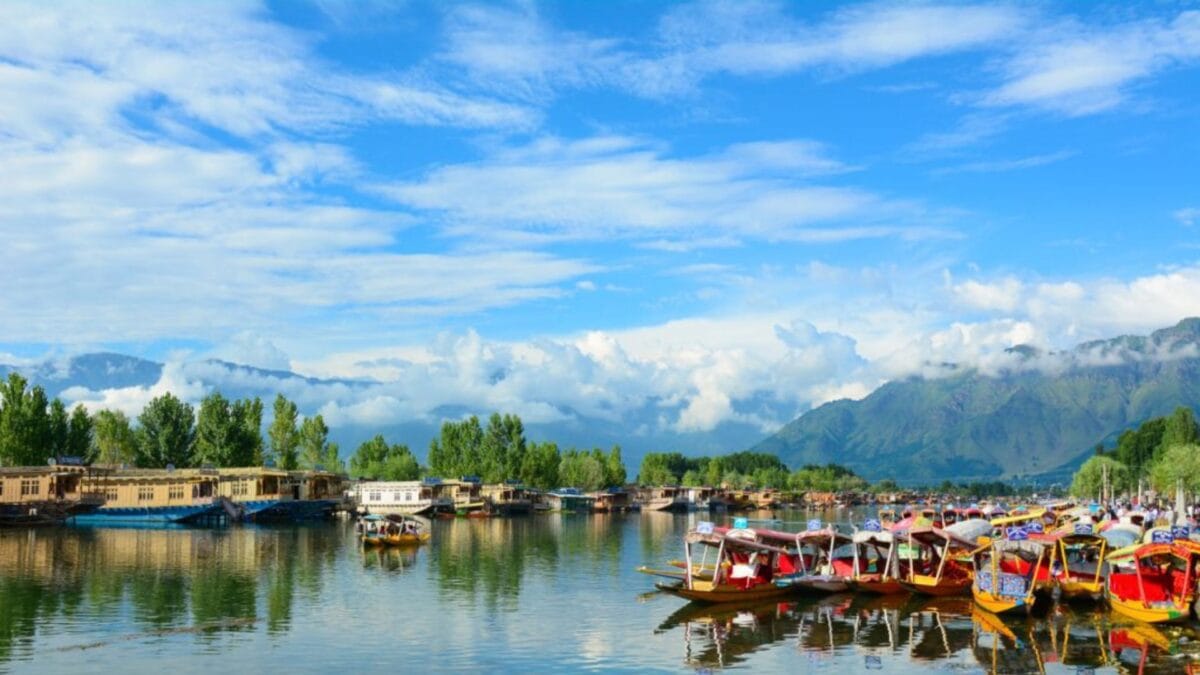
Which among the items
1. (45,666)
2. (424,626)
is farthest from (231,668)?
(424,626)

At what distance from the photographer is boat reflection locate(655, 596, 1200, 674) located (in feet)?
123

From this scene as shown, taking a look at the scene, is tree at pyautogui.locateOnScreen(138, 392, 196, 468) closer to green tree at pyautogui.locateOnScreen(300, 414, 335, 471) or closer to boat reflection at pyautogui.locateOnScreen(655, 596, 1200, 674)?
green tree at pyautogui.locateOnScreen(300, 414, 335, 471)

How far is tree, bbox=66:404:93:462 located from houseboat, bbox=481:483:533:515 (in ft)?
182

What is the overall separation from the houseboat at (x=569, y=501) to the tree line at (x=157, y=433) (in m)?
39.4

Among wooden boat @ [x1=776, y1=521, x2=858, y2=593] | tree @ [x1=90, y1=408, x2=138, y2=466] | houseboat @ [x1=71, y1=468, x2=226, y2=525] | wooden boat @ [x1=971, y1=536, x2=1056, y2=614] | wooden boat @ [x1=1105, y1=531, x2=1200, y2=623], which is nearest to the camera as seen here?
wooden boat @ [x1=1105, y1=531, x2=1200, y2=623]

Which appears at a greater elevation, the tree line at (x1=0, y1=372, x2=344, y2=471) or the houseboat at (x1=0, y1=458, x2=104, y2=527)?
the tree line at (x1=0, y1=372, x2=344, y2=471)

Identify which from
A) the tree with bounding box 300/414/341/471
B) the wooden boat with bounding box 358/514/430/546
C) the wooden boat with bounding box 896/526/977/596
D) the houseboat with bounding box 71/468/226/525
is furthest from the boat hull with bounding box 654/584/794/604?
the tree with bounding box 300/414/341/471

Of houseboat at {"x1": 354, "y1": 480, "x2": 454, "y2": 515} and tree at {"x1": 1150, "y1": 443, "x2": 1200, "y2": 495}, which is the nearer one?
tree at {"x1": 1150, "y1": 443, "x2": 1200, "y2": 495}

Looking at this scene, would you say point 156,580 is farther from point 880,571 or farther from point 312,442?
point 312,442

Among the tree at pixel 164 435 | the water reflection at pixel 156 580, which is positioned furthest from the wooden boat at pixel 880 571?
the tree at pixel 164 435

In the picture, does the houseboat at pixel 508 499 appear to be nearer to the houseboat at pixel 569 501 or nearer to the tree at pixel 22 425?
the houseboat at pixel 569 501

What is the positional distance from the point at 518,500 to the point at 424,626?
131 metres

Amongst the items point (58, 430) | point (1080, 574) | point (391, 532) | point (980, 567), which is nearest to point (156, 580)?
point (391, 532)

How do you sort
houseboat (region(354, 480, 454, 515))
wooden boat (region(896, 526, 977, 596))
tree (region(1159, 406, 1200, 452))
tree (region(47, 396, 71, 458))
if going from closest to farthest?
1. wooden boat (region(896, 526, 977, 596))
2. tree (region(47, 396, 71, 458))
3. houseboat (region(354, 480, 454, 515))
4. tree (region(1159, 406, 1200, 452))
